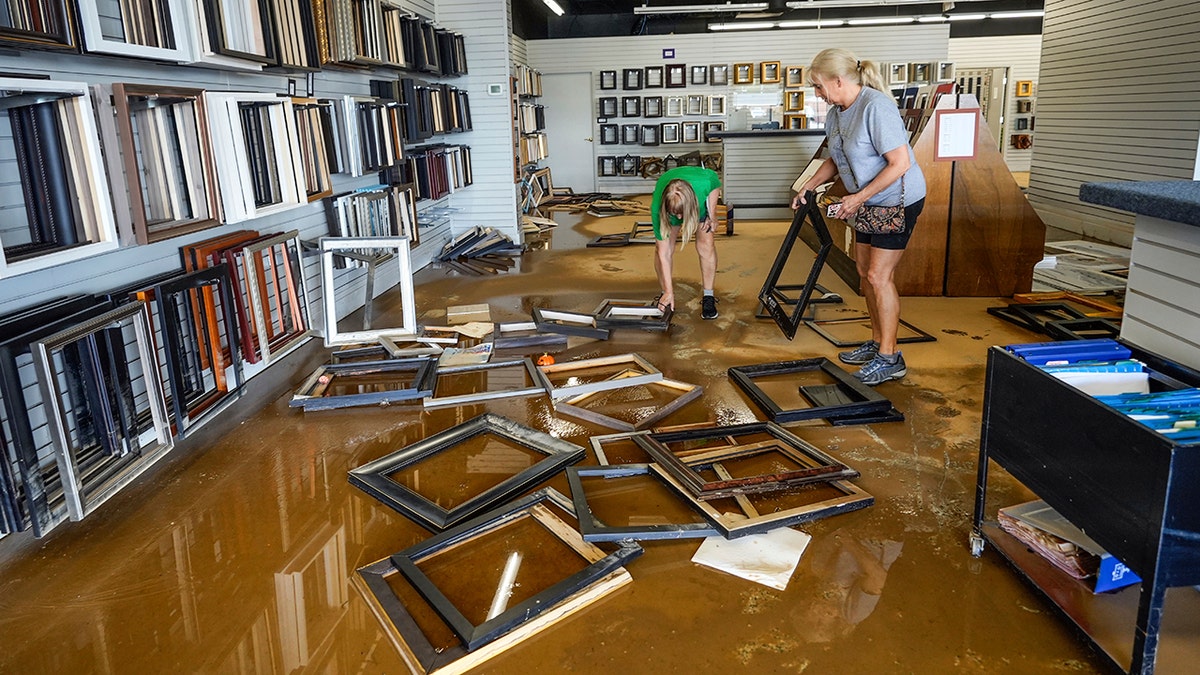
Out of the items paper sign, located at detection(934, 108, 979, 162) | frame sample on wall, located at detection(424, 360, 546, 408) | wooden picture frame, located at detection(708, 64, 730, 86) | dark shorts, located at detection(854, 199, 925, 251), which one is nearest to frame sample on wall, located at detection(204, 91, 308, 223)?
frame sample on wall, located at detection(424, 360, 546, 408)

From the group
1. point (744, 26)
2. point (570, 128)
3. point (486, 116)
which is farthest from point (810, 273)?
point (570, 128)

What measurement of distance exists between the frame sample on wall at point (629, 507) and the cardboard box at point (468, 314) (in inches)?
105

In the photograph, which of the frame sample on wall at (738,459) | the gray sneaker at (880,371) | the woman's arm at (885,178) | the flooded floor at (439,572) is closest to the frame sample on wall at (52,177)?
the flooded floor at (439,572)

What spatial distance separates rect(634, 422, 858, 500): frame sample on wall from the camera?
8.84 ft

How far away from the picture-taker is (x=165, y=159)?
3.42 meters

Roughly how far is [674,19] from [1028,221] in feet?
39.3

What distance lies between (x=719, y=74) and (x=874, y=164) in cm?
1097

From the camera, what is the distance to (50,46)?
2.66 meters

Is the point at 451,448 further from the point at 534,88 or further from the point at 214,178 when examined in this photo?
the point at 534,88

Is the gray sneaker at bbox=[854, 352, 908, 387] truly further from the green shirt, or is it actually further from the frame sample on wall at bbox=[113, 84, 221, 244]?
the frame sample on wall at bbox=[113, 84, 221, 244]

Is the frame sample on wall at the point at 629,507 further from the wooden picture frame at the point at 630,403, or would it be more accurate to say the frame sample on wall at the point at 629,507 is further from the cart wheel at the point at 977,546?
the cart wheel at the point at 977,546

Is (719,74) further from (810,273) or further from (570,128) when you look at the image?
(810,273)

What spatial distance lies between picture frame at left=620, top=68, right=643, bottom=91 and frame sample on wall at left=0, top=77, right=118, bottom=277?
1231cm

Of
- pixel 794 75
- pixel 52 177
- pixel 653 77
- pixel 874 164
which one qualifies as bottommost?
pixel 874 164
